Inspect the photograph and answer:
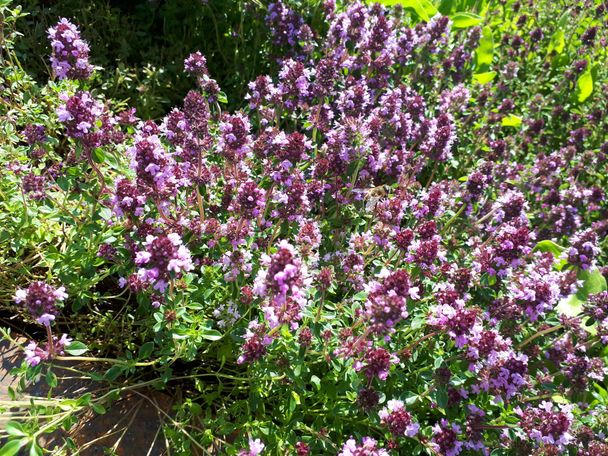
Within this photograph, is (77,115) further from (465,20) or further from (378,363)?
(465,20)

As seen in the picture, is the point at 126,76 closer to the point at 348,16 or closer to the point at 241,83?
the point at 241,83

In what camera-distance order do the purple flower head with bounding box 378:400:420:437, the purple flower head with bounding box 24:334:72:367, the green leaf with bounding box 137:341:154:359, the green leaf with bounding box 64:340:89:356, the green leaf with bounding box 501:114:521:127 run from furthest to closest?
the green leaf with bounding box 501:114:521:127, the green leaf with bounding box 137:341:154:359, the purple flower head with bounding box 378:400:420:437, the green leaf with bounding box 64:340:89:356, the purple flower head with bounding box 24:334:72:367

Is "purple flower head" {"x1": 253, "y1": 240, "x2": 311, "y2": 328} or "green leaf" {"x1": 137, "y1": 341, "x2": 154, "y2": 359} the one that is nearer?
"purple flower head" {"x1": 253, "y1": 240, "x2": 311, "y2": 328}

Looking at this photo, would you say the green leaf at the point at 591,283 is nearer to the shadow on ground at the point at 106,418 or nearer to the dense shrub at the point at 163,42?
the shadow on ground at the point at 106,418

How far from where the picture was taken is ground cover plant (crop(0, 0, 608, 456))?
2348mm

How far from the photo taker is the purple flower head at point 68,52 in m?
2.55

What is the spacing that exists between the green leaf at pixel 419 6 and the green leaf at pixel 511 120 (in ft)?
4.37

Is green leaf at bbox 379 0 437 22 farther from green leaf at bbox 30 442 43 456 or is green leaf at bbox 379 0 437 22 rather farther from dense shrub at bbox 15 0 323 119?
green leaf at bbox 30 442 43 456

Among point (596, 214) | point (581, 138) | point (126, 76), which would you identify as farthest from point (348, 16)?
point (596, 214)

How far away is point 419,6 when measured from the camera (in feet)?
18.2

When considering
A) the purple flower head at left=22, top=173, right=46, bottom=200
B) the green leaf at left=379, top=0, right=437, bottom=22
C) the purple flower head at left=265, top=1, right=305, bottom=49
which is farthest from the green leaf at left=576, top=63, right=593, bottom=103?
the purple flower head at left=22, top=173, right=46, bottom=200

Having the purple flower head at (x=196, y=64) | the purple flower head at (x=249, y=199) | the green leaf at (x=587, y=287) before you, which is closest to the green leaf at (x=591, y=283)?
the green leaf at (x=587, y=287)

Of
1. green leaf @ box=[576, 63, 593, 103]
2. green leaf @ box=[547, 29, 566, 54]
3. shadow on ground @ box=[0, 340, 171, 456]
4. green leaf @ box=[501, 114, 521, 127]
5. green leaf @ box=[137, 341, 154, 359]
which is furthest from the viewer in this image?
green leaf @ box=[547, 29, 566, 54]

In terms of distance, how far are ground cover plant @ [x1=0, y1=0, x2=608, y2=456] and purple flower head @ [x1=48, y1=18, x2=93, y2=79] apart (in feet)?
0.04
